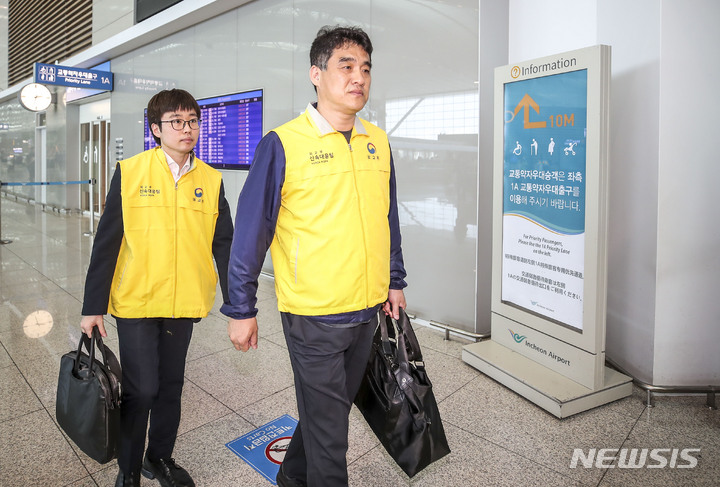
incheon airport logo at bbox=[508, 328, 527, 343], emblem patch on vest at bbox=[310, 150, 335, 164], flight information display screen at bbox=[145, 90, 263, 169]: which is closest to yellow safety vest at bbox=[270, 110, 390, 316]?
emblem patch on vest at bbox=[310, 150, 335, 164]

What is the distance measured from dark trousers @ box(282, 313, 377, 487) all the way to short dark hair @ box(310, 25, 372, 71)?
80 cm

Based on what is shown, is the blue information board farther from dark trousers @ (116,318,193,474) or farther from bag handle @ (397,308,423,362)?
bag handle @ (397,308,423,362)

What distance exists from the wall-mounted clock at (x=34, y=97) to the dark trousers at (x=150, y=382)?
10.5 m

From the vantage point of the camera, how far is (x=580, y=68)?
107 inches

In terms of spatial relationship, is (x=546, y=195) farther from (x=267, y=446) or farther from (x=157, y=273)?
(x=157, y=273)

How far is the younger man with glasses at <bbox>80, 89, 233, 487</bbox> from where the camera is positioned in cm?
179

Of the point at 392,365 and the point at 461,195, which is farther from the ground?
the point at 461,195

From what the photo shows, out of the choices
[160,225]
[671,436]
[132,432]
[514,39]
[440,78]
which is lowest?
[671,436]

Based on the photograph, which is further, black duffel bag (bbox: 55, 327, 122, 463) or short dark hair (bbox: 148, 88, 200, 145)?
short dark hair (bbox: 148, 88, 200, 145)

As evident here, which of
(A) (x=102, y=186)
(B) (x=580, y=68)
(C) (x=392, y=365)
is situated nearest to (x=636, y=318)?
(B) (x=580, y=68)

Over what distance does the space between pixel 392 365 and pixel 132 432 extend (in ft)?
3.19

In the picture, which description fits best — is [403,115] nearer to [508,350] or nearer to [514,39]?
[514,39]

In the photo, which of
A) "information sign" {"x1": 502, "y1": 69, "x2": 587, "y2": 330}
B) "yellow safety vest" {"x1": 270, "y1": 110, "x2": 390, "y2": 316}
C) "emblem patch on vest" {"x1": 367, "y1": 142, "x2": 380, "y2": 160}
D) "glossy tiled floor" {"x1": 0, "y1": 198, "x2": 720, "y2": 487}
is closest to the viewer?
"yellow safety vest" {"x1": 270, "y1": 110, "x2": 390, "y2": 316}

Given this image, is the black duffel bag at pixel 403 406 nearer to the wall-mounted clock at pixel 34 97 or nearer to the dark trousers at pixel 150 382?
the dark trousers at pixel 150 382
